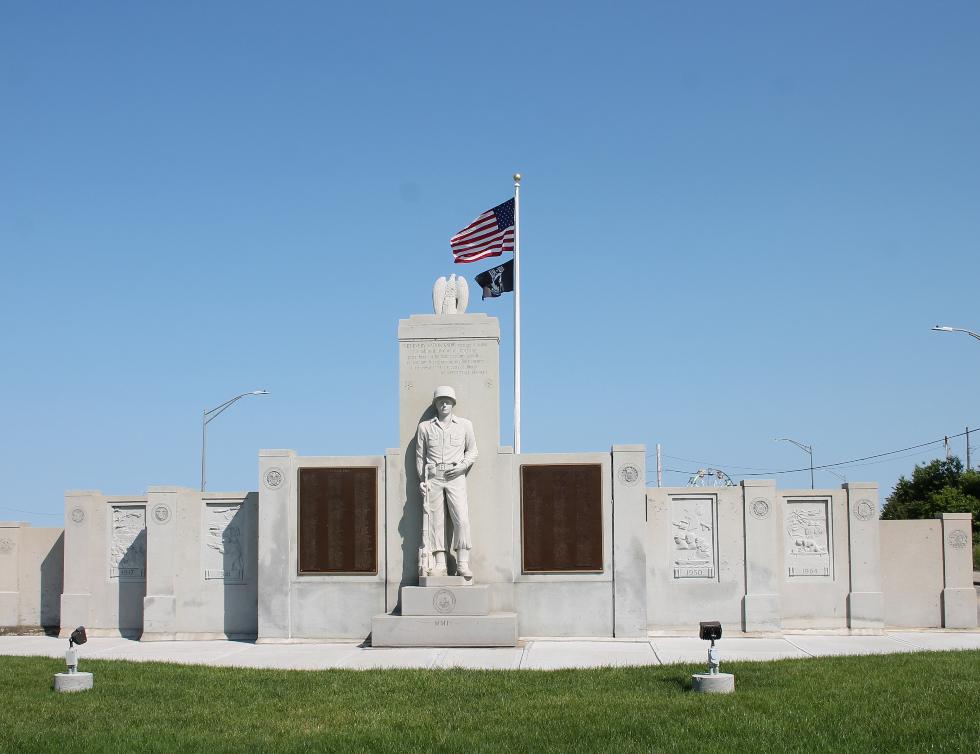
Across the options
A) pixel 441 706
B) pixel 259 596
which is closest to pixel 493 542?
pixel 259 596

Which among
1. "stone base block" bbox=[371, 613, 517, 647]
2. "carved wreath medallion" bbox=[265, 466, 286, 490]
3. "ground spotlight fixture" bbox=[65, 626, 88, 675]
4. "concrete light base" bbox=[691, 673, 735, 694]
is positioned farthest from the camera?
"carved wreath medallion" bbox=[265, 466, 286, 490]

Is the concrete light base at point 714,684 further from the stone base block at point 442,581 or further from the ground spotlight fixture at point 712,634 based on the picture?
the stone base block at point 442,581

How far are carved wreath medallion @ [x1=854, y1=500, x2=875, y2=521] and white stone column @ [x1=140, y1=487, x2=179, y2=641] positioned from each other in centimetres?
1258

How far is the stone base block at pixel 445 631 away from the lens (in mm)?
18906

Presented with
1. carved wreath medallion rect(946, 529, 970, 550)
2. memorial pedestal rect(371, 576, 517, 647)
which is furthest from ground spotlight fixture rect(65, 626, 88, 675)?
carved wreath medallion rect(946, 529, 970, 550)

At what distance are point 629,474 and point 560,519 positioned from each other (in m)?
1.45

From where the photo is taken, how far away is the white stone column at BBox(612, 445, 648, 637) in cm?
2006

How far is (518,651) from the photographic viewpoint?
Answer: 18.5 m

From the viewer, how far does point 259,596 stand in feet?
66.8

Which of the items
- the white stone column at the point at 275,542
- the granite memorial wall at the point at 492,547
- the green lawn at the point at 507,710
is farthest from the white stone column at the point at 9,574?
the green lawn at the point at 507,710

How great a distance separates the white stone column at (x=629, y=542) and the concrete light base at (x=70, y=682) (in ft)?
30.1

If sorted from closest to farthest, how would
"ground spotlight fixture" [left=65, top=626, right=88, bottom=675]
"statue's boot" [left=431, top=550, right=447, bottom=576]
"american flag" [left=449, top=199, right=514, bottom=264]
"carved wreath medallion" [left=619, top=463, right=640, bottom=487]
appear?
1. "ground spotlight fixture" [left=65, top=626, right=88, bottom=675]
2. "statue's boot" [left=431, top=550, right=447, bottom=576]
3. "carved wreath medallion" [left=619, top=463, right=640, bottom=487]
4. "american flag" [left=449, top=199, right=514, bottom=264]

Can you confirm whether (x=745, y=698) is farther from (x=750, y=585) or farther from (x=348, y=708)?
(x=750, y=585)

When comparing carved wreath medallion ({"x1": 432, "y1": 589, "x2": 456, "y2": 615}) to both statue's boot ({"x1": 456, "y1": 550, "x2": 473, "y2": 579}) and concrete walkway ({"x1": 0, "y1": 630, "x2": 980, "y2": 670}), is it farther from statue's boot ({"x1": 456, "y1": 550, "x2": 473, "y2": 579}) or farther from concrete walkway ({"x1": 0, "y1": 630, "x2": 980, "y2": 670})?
concrete walkway ({"x1": 0, "y1": 630, "x2": 980, "y2": 670})
